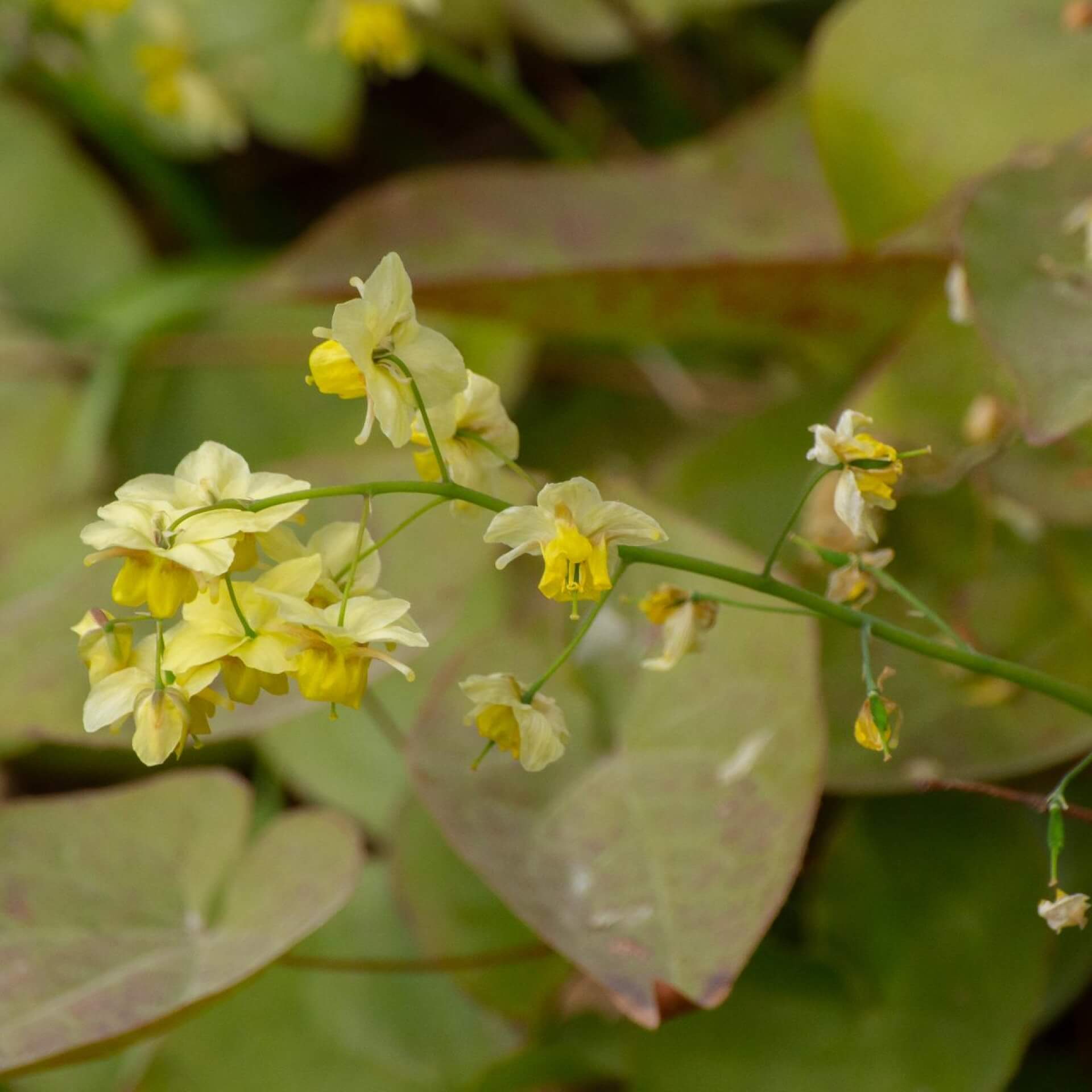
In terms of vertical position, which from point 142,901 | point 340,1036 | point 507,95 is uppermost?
point 507,95

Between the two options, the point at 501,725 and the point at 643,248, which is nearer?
the point at 501,725

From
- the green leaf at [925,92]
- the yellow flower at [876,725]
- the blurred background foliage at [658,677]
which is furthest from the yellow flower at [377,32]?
the yellow flower at [876,725]

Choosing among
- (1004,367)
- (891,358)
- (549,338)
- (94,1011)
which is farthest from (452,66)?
(94,1011)

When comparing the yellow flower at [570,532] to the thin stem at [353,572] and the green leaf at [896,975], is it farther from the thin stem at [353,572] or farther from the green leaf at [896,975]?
the green leaf at [896,975]

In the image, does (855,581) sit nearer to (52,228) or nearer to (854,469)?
(854,469)

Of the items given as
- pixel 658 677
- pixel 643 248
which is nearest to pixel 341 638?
pixel 658 677

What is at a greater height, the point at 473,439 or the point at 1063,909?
the point at 473,439
